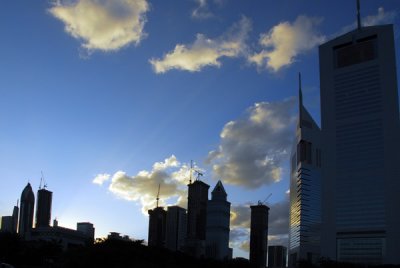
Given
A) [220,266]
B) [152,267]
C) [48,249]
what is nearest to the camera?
[152,267]

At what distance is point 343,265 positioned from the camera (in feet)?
551

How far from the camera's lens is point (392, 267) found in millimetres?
169375

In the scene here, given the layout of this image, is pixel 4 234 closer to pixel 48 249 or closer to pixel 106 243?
pixel 48 249

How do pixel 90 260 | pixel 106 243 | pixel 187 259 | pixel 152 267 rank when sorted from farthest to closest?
pixel 187 259 → pixel 106 243 → pixel 90 260 → pixel 152 267

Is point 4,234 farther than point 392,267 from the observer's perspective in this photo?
No

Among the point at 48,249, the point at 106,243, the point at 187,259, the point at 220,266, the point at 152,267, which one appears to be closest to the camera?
the point at 152,267

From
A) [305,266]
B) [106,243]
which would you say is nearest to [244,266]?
[305,266]

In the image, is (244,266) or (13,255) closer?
(13,255)

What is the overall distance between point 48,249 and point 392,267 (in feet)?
322

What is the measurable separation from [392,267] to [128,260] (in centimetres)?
8839

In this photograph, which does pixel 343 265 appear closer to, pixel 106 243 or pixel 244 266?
pixel 244 266

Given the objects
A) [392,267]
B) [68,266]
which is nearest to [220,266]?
[68,266]

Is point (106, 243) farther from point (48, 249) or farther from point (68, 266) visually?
point (48, 249)

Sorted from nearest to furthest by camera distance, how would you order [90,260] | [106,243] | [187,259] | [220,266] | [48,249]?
[90,260] → [106,243] → [187,259] → [220,266] → [48,249]
